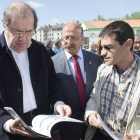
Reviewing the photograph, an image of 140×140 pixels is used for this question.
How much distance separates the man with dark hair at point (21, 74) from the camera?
187 cm

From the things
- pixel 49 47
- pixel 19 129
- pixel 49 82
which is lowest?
pixel 19 129

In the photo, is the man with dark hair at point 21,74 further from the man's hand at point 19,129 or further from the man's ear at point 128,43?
the man's ear at point 128,43

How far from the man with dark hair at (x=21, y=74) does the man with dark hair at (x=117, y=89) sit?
0.48 m

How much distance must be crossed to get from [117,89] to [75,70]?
879 mm

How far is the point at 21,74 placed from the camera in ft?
6.61

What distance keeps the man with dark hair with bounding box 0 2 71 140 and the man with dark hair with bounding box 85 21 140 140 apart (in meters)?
0.48

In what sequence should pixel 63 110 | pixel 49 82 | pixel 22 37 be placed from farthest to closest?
1. pixel 49 82
2. pixel 63 110
3. pixel 22 37

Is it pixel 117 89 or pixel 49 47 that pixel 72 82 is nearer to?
pixel 117 89

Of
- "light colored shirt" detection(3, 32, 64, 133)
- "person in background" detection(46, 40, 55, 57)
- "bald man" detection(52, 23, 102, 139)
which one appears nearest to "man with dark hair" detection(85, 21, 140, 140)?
"bald man" detection(52, 23, 102, 139)

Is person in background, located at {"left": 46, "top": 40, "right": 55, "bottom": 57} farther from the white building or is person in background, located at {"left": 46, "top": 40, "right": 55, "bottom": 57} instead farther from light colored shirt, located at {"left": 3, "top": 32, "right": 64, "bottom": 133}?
the white building

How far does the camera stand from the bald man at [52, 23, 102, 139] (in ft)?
8.87

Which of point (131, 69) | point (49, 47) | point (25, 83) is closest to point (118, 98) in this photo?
point (131, 69)

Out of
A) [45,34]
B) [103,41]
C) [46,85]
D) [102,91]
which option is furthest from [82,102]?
[45,34]

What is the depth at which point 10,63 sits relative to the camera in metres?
1.93
